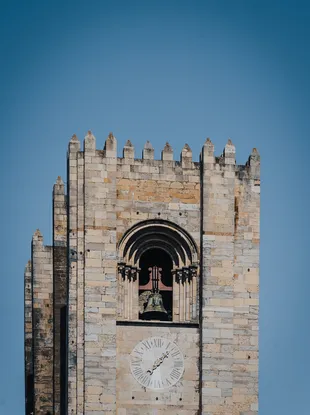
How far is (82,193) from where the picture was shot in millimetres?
65188

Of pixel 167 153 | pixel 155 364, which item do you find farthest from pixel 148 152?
pixel 155 364

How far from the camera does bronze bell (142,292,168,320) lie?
6575cm

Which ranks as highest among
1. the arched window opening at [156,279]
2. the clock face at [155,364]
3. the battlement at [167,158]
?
the battlement at [167,158]

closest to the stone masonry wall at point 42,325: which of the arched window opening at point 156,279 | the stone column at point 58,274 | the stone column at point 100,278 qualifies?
the stone column at point 58,274

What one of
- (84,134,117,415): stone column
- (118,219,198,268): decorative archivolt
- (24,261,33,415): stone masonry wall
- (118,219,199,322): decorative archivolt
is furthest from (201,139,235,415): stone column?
(24,261,33,415): stone masonry wall

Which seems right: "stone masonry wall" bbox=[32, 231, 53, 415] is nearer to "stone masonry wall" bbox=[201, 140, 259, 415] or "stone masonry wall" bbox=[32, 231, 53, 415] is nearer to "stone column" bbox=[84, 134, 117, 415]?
"stone column" bbox=[84, 134, 117, 415]

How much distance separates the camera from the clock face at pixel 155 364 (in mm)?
64688

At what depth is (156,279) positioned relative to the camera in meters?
66.5

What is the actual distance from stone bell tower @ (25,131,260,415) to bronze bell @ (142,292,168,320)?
0.03 m

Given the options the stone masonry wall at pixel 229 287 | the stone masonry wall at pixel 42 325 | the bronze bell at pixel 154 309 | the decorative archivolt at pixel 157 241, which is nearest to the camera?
the stone masonry wall at pixel 229 287

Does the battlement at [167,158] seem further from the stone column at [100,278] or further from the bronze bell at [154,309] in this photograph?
the bronze bell at [154,309]

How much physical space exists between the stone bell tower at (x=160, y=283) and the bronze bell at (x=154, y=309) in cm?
3

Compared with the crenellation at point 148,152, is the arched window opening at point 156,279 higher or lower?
lower

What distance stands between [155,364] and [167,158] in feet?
21.4
